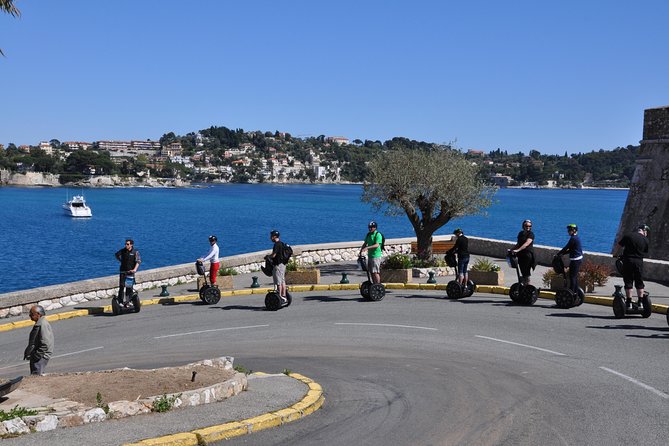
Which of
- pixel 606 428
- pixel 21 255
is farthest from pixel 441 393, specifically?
pixel 21 255

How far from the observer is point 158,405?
9.47 m

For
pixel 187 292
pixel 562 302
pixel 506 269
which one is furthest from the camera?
pixel 506 269

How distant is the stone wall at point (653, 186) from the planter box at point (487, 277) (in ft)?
33.9

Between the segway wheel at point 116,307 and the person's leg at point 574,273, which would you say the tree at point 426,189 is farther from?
the segway wheel at point 116,307

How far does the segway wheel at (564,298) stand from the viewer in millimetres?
18172

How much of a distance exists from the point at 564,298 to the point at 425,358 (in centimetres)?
618

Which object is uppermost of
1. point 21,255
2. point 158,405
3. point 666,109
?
point 666,109

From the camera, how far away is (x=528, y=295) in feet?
62.6

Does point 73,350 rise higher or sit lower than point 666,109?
lower

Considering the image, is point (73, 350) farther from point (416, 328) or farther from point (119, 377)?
point (416, 328)

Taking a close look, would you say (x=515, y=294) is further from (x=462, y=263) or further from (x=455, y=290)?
(x=455, y=290)

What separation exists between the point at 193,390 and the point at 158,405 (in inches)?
26.9

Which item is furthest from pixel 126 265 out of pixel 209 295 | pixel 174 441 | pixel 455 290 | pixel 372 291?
pixel 174 441

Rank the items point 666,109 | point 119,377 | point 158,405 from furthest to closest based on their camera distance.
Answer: point 666,109 → point 119,377 → point 158,405
